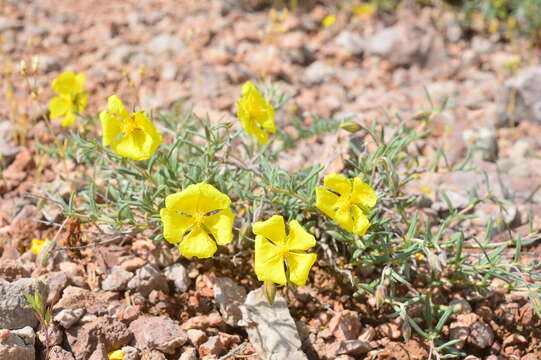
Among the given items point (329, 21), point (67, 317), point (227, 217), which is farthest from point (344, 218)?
point (329, 21)

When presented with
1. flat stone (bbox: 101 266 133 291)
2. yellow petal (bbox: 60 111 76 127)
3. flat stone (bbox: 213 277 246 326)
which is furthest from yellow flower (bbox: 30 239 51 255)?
flat stone (bbox: 213 277 246 326)

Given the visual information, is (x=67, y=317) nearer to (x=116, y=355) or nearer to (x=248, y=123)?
(x=116, y=355)

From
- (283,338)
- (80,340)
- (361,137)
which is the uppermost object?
(361,137)

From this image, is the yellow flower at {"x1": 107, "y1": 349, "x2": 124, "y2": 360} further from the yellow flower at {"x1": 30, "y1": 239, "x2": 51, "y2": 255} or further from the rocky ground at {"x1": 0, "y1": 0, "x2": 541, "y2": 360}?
the yellow flower at {"x1": 30, "y1": 239, "x2": 51, "y2": 255}

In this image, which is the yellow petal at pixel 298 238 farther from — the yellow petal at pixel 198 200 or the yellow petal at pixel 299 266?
the yellow petal at pixel 198 200

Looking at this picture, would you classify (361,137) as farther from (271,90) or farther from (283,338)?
(283,338)

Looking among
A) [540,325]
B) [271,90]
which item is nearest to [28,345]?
[271,90]

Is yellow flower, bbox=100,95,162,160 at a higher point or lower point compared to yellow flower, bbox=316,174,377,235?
higher
